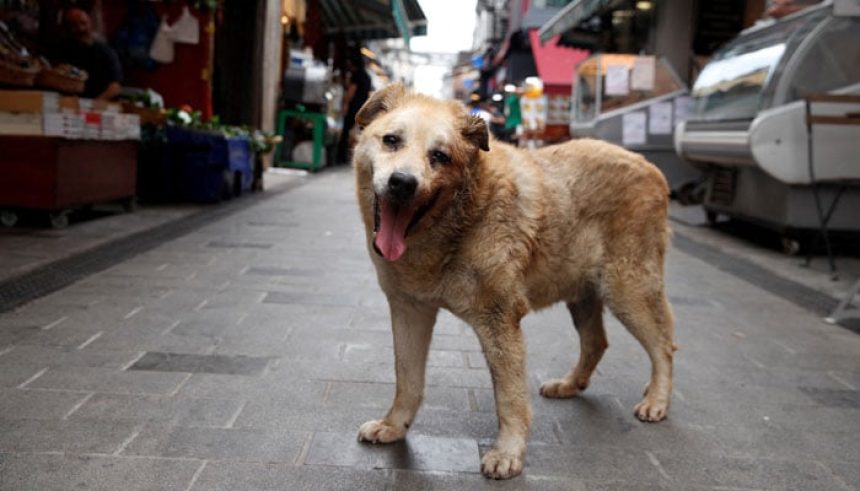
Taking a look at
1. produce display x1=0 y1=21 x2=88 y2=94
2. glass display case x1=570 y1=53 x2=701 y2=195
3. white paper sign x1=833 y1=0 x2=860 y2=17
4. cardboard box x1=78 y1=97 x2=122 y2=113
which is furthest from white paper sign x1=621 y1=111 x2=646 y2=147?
produce display x1=0 y1=21 x2=88 y2=94

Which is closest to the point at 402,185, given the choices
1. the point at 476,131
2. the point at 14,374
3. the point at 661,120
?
the point at 476,131

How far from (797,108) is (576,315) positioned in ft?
17.3

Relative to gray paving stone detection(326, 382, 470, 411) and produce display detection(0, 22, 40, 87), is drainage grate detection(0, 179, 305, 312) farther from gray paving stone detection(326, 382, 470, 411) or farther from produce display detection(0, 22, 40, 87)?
gray paving stone detection(326, 382, 470, 411)

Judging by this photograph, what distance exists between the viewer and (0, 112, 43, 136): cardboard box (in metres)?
7.23

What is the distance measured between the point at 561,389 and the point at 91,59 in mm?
7837

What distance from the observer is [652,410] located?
3.52 m

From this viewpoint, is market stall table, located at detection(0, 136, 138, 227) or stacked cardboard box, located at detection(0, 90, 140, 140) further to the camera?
market stall table, located at detection(0, 136, 138, 227)

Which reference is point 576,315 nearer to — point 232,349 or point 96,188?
point 232,349

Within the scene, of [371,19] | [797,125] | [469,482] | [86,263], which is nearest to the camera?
[469,482]

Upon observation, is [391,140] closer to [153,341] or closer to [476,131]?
[476,131]

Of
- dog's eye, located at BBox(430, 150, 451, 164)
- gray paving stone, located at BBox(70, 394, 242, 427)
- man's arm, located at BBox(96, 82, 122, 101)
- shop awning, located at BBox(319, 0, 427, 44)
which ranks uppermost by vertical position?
shop awning, located at BBox(319, 0, 427, 44)

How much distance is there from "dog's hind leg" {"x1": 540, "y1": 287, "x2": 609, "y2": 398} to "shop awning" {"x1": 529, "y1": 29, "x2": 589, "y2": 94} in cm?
2378

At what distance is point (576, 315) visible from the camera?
12.6 feet

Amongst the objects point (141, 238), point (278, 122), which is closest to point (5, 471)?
point (141, 238)
